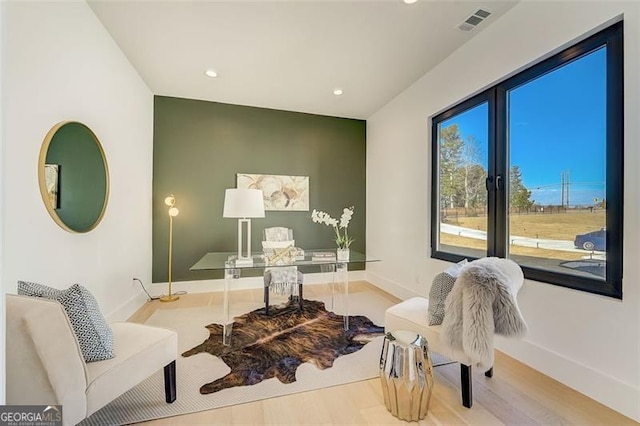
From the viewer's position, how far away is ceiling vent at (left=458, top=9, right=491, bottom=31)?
2.17 meters

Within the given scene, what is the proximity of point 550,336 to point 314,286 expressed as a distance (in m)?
2.91

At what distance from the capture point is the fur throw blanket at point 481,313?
1373 mm

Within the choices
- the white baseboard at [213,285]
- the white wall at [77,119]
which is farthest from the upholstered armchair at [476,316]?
the white baseboard at [213,285]

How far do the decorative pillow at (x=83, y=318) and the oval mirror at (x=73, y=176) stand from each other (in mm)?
774

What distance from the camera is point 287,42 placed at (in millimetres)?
2516

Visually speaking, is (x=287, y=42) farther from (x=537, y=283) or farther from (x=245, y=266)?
(x=537, y=283)

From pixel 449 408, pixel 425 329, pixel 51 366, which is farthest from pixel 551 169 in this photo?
pixel 51 366

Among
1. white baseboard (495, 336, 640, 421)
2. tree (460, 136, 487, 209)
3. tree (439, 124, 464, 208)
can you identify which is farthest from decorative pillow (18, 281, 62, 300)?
tree (439, 124, 464, 208)

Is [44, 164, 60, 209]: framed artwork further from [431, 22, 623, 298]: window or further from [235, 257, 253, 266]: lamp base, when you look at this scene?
[431, 22, 623, 298]: window

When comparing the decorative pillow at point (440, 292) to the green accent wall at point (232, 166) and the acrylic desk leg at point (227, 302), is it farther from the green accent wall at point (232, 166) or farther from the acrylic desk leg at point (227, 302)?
the green accent wall at point (232, 166)

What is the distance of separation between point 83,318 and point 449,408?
1.98 m

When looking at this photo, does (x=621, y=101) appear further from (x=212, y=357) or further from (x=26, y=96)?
(x=26, y=96)

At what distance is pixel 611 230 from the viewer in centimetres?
163

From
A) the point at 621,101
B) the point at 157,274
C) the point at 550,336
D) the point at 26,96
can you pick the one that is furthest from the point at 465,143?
the point at 157,274
